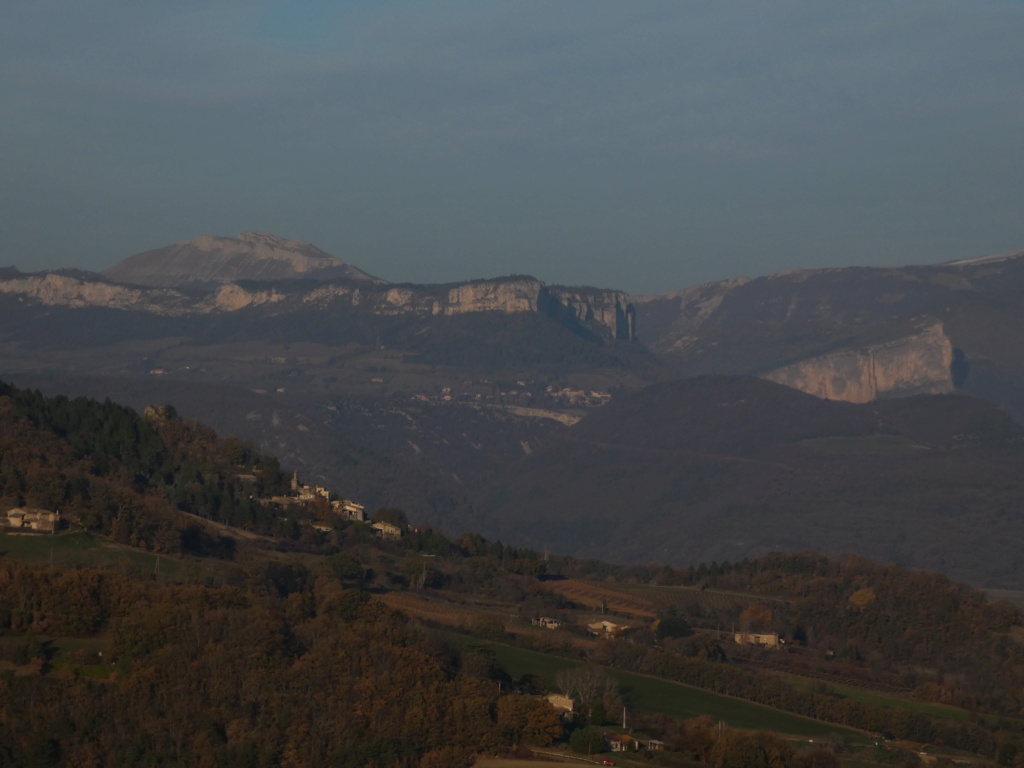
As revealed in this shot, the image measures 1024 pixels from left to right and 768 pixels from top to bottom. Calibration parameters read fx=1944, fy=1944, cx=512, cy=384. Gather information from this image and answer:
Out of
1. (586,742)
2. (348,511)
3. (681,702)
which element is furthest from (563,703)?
(348,511)

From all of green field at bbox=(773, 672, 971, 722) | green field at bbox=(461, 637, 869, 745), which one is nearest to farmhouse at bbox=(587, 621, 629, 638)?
green field at bbox=(773, 672, 971, 722)

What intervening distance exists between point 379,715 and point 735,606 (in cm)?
4475

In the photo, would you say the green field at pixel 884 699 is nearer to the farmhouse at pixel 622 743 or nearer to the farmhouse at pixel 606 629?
the farmhouse at pixel 606 629

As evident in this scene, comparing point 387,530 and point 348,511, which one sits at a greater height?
point 348,511

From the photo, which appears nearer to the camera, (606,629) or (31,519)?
(31,519)

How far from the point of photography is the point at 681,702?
2554 inches

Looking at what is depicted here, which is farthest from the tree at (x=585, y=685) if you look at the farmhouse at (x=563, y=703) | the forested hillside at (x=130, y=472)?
the forested hillside at (x=130, y=472)

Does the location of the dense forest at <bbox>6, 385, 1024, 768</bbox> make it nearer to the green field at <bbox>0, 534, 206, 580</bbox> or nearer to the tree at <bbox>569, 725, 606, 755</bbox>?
the tree at <bbox>569, 725, 606, 755</bbox>

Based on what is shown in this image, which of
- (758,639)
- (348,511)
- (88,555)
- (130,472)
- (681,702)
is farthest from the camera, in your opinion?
(348,511)

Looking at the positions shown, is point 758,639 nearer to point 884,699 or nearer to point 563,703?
point 884,699

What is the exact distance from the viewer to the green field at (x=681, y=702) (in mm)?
61938

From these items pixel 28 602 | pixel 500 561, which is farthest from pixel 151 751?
pixel 500 561

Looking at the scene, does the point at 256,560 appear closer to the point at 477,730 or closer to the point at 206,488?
the point at 206,488

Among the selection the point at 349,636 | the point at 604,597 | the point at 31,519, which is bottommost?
the point at 604,597
